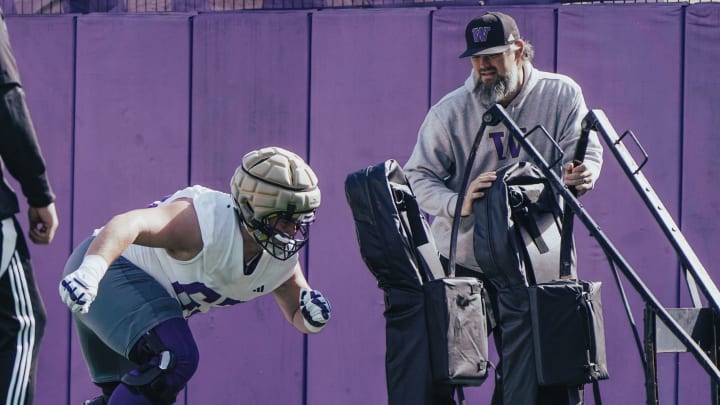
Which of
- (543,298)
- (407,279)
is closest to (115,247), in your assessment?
(407,279)

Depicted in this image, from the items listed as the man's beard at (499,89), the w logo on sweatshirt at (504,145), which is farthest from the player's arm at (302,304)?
the man's beard at (499,89)

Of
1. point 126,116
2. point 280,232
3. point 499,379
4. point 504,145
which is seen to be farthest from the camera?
point 126,116

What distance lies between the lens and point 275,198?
4.52m

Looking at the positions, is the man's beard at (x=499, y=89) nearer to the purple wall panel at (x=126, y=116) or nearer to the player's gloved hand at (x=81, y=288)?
the player's gloved hand at (x=81, y=288)

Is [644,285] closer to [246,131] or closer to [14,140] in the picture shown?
[14,140]

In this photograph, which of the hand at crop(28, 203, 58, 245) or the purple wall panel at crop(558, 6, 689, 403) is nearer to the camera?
the hand at crop(28, 203, 58, 245)

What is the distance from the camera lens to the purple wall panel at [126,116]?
6.56m

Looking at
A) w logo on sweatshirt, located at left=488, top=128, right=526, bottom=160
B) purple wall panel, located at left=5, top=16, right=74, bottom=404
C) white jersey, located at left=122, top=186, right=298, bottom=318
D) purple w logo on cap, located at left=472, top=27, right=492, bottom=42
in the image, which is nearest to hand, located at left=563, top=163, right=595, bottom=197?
w logo on sweatshirt, located at left=488, top=128, right=526, bottom=160

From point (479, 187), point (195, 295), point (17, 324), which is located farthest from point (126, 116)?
point (17, 324)

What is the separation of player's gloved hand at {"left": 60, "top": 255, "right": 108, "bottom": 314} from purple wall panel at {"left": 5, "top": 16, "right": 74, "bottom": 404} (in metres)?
2.54

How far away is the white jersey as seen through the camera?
4.62 m

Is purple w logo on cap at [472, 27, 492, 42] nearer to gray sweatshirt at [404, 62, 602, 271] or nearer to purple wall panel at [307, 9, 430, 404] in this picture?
gray sweatshirt at [404, 62, 602, 271]

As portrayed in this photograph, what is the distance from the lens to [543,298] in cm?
426

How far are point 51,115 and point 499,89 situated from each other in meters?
2.52
